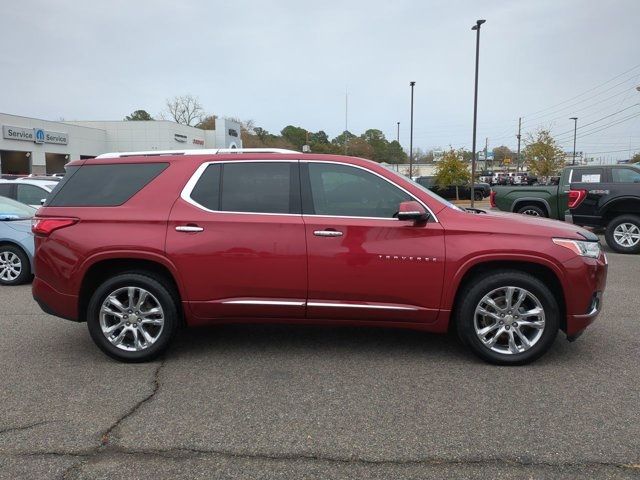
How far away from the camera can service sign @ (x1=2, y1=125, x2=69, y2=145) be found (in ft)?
111

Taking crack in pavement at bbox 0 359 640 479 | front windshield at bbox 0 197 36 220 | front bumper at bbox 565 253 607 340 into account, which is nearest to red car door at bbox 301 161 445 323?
front bumper at bbox 565 253 607 340

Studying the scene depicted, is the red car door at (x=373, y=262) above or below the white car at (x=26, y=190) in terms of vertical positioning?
below

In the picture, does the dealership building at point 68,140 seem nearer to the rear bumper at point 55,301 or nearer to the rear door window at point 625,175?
the rear door window at point 625,175

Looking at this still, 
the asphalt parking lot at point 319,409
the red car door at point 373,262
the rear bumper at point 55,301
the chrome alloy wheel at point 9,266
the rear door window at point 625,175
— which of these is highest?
the rear door window at point 625,175

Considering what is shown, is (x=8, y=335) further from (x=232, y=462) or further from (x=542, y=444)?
(x=542, y=444)

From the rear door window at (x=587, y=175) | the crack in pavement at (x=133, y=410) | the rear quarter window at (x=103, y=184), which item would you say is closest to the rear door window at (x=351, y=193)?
the rear quarter window at (x=103, y=184)

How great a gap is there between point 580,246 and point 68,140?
143ft

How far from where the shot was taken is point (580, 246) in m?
4.21

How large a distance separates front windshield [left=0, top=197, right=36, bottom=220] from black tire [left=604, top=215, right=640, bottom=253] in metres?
10.9

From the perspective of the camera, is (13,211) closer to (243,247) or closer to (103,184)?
(103,184)

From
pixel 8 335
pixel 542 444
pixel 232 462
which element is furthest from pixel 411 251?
pixel 8 335

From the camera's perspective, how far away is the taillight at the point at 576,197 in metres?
10.7

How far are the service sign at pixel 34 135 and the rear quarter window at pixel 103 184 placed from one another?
113 ft

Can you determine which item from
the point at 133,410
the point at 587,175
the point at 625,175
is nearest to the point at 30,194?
the point at 133,410
